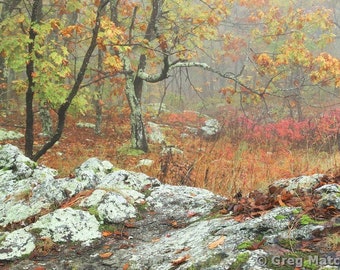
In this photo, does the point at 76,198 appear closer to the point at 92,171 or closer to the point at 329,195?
the point at 92,171

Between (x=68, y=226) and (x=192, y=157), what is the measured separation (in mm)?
6019

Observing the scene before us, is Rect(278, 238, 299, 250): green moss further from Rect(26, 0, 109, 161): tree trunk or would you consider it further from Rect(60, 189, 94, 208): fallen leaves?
Rect(26, 0, 109, 161): tree trunk

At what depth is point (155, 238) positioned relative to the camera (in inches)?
111

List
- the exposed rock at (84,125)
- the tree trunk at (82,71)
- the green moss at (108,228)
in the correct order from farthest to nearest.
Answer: the exposed rock at (84,125) < the tree trunk at (82,71) < the green moss at (108,228)

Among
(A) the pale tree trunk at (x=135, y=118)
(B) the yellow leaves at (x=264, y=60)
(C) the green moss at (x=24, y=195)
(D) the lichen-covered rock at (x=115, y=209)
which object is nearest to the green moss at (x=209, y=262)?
(D) the lichen-covered rock at (x=115, y=209)

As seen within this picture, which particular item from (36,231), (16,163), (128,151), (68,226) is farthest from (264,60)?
(36,231)

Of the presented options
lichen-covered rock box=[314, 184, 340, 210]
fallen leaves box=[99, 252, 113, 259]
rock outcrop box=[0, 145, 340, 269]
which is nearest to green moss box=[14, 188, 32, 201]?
rock outcrop box=[0, 145, 340, 269]

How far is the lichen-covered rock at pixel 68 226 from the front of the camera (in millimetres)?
2938

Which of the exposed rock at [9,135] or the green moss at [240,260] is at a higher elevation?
the green moss at [240,260]

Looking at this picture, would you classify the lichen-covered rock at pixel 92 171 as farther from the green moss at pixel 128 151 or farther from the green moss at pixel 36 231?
the green moss at pixel 128 151

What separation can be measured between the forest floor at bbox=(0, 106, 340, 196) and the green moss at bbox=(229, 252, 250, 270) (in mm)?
2044

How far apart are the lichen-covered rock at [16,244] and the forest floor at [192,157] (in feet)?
6.90

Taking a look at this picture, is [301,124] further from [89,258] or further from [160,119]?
[89,258]

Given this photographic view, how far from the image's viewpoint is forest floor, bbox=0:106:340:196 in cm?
509
